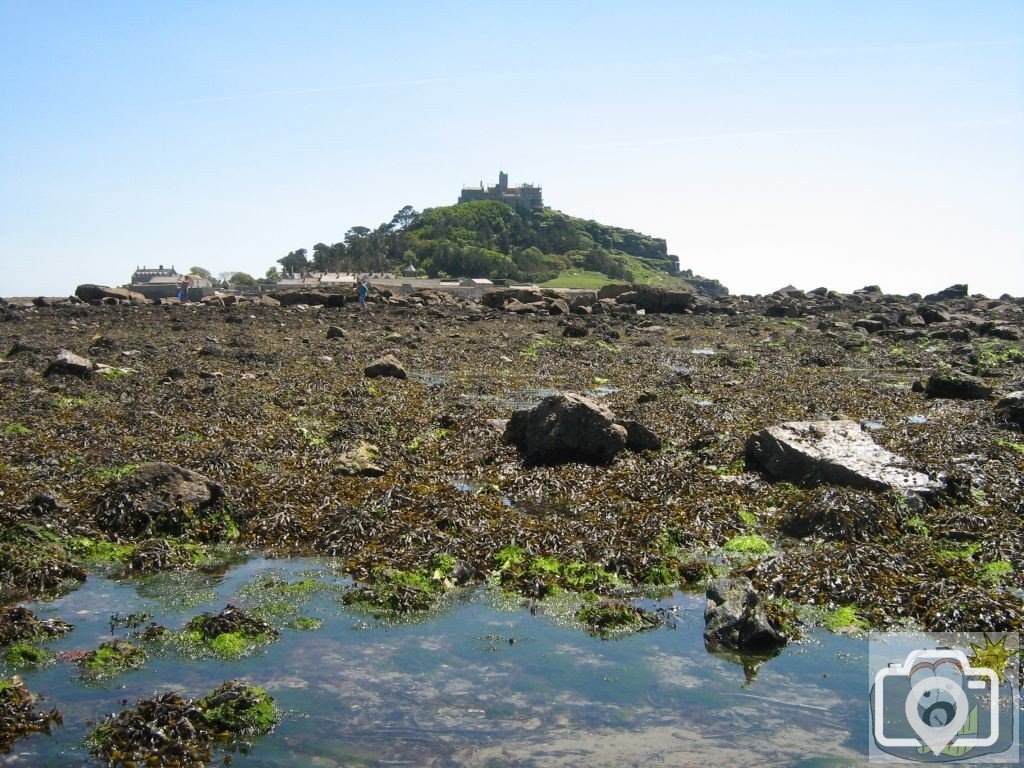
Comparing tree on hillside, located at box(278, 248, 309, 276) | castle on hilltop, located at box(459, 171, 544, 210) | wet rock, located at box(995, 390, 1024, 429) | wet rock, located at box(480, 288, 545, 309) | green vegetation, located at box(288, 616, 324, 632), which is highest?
castle on hilltop, located at box(459, 171, 544, 210)

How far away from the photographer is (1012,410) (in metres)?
13.6

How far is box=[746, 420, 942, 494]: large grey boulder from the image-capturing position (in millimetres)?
9266

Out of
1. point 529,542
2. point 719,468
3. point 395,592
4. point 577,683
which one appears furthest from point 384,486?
point 577,683

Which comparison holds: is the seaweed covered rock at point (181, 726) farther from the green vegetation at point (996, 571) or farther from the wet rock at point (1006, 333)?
the wet rock at point (1006, 333)

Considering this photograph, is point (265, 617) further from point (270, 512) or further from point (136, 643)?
point (270, 512)

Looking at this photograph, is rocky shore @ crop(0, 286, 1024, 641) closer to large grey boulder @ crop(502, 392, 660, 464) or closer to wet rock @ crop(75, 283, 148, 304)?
large grey boulder @ crop(502, 392, 660, 464)

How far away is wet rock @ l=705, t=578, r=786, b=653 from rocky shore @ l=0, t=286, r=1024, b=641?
30 cm

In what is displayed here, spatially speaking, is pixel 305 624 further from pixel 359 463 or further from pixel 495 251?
pixel 495 251

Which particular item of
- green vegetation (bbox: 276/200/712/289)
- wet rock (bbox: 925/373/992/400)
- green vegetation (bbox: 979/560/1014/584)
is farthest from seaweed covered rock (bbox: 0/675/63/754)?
green vegetation (bbox: 276/200/712/289)

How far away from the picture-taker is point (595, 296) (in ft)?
170

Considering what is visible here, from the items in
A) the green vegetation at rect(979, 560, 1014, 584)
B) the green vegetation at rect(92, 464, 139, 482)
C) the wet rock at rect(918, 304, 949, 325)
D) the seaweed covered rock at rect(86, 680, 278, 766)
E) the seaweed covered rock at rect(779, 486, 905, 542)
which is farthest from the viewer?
the wet rock at rect(918, 304, 949, 325)

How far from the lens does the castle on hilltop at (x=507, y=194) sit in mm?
183375

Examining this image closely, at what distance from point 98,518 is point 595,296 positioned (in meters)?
44.8

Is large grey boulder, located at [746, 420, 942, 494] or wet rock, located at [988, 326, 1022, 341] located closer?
large grey boulder, located at [746, 420, 942, 494]
